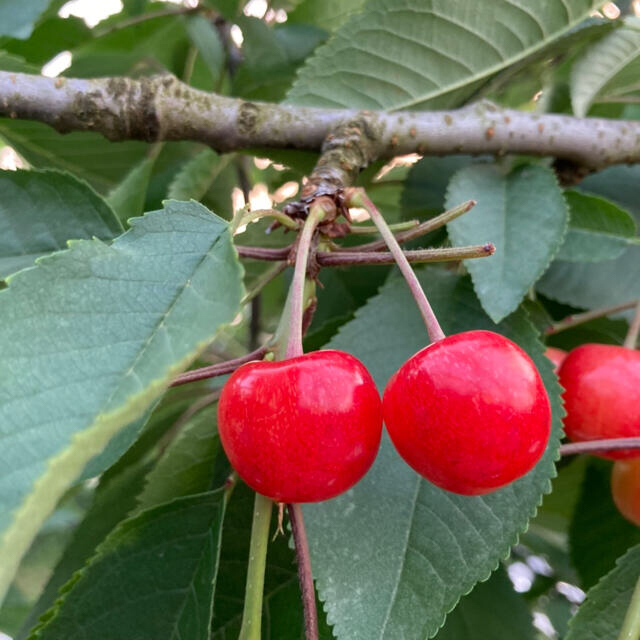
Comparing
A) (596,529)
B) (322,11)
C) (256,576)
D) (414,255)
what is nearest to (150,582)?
(256,576)

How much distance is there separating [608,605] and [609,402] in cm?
18

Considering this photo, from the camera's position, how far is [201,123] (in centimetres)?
79

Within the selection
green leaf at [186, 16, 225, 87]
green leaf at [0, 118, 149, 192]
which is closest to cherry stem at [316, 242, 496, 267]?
green leaf at [0, 118, 149, 192]

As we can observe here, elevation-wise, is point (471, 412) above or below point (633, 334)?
above

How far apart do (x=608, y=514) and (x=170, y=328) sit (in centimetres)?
71

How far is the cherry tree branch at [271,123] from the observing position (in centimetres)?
76

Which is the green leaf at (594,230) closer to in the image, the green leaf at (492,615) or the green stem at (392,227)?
the green stem at (392,227)

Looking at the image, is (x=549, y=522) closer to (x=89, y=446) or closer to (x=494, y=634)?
(x=494, y=634)

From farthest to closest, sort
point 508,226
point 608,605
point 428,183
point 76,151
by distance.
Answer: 1. point 76,151
2. point 428,183
3. point 508,226
4. point 608,605

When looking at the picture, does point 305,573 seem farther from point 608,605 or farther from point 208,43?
point 208,43

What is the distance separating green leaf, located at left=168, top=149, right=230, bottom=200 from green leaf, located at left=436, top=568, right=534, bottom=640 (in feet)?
1.93

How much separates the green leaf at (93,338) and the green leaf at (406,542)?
9.6 inches

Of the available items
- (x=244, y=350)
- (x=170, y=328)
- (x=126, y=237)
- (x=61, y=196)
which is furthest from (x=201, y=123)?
(x=244, y=350)

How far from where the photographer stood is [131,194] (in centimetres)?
86
